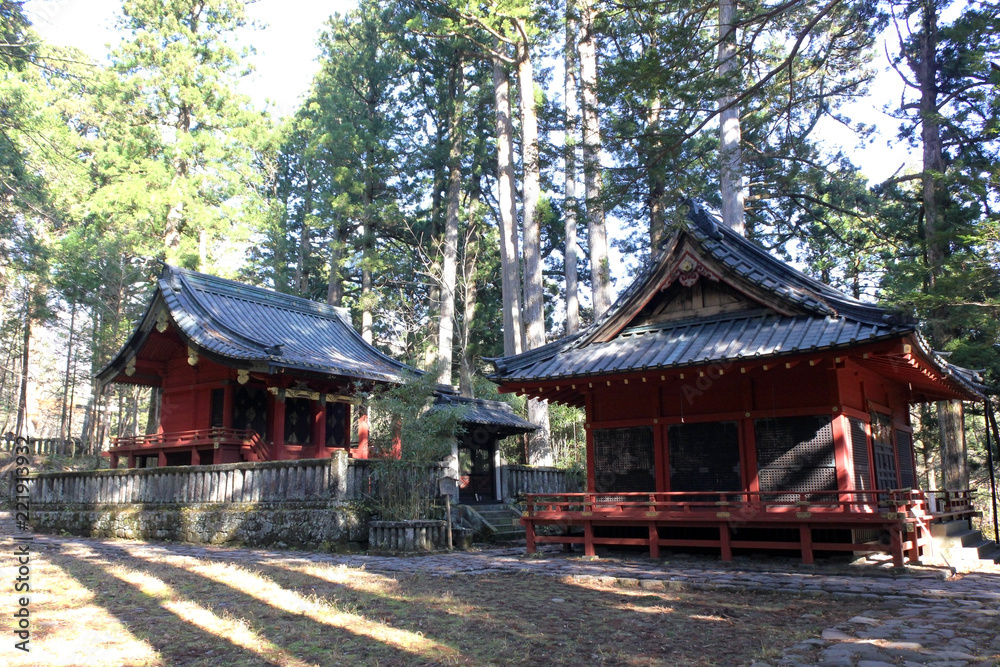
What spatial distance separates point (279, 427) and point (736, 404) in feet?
41.3

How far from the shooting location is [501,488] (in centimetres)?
2062

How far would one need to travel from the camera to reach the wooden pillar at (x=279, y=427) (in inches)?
772

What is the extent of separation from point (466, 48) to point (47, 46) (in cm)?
1746

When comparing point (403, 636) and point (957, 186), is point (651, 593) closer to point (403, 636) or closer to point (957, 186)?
point (403, 636)

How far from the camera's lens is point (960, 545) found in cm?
1249

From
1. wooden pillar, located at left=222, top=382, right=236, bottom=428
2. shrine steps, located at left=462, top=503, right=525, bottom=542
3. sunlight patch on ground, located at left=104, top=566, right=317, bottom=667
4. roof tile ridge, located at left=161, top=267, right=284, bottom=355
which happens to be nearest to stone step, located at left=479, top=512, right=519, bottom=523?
shrine steps, located at left=462, top=503, right=525, bottom=542

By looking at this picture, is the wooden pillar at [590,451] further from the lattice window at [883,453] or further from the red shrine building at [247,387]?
the red shrine building at [247,387]

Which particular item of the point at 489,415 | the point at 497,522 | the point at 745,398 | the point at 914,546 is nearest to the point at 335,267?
the point at 489,415

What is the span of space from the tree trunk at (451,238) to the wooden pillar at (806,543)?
18481 millimetres

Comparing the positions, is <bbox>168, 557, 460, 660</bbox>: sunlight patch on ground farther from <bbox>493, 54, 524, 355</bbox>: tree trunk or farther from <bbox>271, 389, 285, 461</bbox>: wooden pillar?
<bbox>493, 54, 524, 355</bbox>: tree trunk

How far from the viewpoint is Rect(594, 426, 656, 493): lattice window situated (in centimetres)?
1320

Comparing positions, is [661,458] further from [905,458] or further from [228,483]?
[228,483]

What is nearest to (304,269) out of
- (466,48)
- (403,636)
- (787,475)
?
(466,48)

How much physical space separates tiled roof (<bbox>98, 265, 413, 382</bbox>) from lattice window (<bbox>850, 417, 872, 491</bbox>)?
1098 cm
